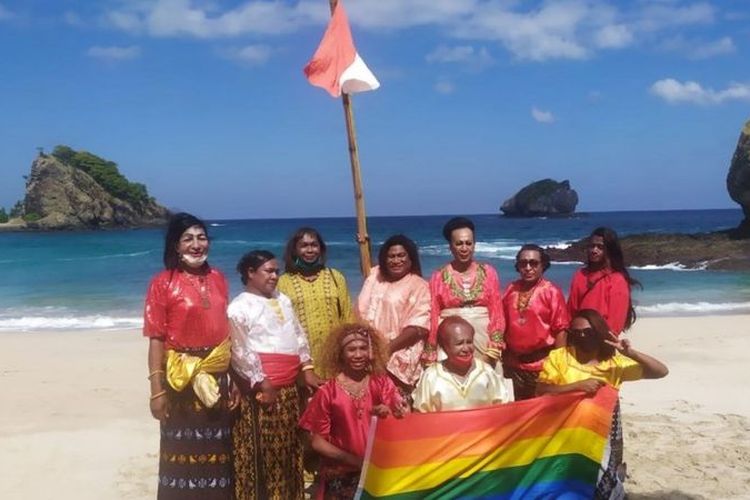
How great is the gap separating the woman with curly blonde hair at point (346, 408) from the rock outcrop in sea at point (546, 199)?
108 meters

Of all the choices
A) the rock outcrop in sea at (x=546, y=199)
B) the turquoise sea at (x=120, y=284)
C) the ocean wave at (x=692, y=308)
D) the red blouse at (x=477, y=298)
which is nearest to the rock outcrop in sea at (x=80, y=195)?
the turquoise sea at (x=120, y=284)

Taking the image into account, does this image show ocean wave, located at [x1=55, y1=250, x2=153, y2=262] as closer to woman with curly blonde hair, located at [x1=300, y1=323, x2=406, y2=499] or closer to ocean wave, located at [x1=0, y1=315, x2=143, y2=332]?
ocean wave, located at [x1=0, y1=315, x2=143, y2=332]

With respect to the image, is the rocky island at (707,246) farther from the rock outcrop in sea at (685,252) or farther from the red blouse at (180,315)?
the red blouse at (180,315)

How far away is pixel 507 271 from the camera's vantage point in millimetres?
32375

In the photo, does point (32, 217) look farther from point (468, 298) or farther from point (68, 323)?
point (468, 298)

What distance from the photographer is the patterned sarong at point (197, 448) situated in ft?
13.3

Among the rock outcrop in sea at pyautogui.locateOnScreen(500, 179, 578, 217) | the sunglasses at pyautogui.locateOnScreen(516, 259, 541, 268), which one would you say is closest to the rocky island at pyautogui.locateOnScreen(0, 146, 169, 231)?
the rock outcrop in sea at pyautogui.locateOnScreen(500, 179, 578, 217)

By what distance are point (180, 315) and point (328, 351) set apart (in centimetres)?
79

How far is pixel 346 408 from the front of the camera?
11.9ft

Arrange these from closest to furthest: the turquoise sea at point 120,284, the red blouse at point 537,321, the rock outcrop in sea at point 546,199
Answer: the red blouse at point 537,321 → the turquoise sea at point 120,284 → the rock outcrop in sea at point 546,199

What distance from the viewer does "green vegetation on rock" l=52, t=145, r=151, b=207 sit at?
265 feet

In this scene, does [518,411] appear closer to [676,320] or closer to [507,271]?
[676,320]

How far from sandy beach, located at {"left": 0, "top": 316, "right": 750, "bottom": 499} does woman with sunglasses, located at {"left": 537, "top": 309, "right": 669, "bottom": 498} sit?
67.4 inches

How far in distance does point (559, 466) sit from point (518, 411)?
0.38 metres
